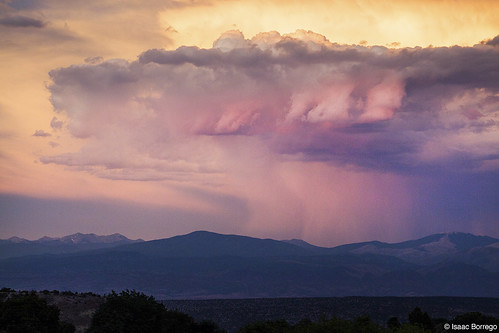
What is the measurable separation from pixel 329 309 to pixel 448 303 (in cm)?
3511

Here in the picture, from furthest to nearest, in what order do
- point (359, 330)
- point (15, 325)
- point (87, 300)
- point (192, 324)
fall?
point (87, 300), point (192, 324), point (15, 325), point (359, 330)

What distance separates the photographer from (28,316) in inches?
3514

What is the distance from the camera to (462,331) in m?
93.1

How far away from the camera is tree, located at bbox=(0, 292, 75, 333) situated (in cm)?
8756

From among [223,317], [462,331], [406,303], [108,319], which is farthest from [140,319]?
[406,303]

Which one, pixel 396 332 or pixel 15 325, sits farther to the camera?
pixel 15 325

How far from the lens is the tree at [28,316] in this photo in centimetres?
8756

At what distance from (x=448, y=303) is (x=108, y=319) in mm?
130523

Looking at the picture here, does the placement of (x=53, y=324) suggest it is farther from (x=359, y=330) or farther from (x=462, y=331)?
(x=462, y=331)

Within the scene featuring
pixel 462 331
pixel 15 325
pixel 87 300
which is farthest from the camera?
pixel 87 300

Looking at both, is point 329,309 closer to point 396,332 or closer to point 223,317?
point 223,317

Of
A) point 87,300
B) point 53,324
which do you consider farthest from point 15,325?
point 87,300

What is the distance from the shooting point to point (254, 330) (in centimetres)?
9188

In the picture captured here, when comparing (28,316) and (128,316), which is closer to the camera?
(128,316)
